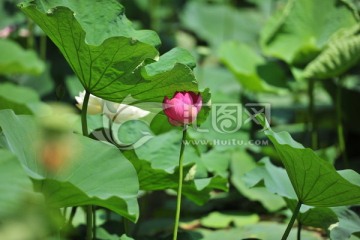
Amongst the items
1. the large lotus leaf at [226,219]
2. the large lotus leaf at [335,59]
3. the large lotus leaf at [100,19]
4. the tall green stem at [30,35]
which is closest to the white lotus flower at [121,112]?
the large lotus leaf at [100,19]

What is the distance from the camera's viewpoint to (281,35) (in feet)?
7.82

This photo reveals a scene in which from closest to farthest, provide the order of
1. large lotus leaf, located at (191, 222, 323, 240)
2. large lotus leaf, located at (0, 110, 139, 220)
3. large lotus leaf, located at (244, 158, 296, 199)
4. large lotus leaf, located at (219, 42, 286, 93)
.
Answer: large lotus leaf, located at (0, 110, 139, 220) < large lotus leaf, located at (244, 158, 296, 199) < large lotus leaf, located at (191, 222, 323, 240) < large lotus leaf, located at (219, 42, 286, 93)

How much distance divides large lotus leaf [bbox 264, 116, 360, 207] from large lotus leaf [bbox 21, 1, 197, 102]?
19 cm

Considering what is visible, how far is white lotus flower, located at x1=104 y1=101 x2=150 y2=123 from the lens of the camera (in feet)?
4.55

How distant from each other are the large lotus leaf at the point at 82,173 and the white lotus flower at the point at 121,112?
0.23 m

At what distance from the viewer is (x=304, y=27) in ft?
7.70

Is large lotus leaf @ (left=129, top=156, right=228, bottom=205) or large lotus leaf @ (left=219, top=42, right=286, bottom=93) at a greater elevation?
large lotus leaf @ (left=219, top=42, right=286, bottom=93)

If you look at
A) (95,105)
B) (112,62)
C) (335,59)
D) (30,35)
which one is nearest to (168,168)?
(95,105)

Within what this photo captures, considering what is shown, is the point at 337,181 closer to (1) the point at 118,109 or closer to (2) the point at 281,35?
(1) the point at 118,109

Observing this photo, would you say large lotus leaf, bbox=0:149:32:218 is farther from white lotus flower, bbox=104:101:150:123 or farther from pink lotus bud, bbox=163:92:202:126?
white lotus flower, bbox=104:101:150:123

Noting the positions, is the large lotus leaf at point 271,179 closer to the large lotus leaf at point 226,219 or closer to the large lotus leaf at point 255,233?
the large lotus leaf at point 255,233

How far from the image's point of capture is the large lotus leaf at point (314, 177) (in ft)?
3.79

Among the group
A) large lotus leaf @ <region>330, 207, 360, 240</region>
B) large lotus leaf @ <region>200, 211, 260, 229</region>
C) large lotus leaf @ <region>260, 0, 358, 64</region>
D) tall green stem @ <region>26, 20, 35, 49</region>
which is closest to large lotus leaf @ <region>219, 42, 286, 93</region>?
large lotus leaf @ <region>260, 0, 358, 64</region>

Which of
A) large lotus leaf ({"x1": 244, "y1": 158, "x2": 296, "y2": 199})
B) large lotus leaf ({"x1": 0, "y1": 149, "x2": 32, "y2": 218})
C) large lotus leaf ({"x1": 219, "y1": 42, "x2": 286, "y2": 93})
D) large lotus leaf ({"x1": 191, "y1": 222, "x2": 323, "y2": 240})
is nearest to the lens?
large lotus leaf ({"x1": 0, "y1": 149, "x2": 32, "y2": 218})
